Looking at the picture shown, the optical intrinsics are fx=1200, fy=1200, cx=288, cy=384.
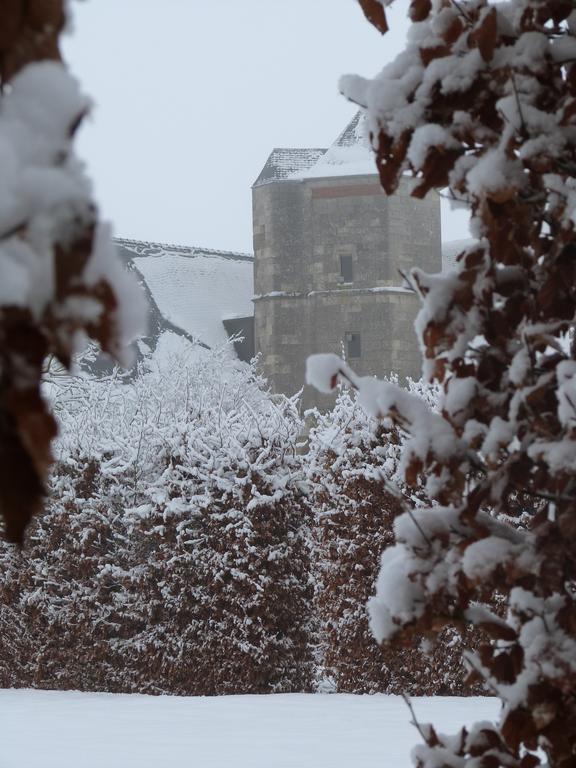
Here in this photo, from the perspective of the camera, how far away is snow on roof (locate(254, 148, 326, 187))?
134 ft

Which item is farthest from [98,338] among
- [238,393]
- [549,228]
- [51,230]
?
[238,393]

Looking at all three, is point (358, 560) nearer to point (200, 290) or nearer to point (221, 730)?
point (221, 730)

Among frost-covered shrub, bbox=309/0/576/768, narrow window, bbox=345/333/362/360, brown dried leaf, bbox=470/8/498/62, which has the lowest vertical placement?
narrow window, bbox=345/333/362/360

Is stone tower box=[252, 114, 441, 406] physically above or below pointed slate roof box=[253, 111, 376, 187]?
below

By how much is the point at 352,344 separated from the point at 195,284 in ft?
22.2

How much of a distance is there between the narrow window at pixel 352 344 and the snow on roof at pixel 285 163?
574 cm

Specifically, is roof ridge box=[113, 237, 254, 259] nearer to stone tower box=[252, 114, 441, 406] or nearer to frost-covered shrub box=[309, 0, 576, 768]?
stone tower box=[252, 114, 441, 406]

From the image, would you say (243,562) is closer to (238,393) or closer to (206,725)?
(206,725)

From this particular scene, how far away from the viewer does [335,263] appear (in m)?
40.2

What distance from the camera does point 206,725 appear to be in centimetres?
875

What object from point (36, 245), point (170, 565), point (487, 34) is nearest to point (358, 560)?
point (170, 565)

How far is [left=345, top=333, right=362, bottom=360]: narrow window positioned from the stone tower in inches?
1.3

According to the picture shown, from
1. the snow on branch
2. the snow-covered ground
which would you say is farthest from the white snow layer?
the snow on branch

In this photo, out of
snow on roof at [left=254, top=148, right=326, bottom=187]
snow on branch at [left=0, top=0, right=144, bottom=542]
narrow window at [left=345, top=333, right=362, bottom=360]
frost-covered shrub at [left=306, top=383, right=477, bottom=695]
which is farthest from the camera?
snow on roof at [left=254, top=148, right=326, bottom=187]
